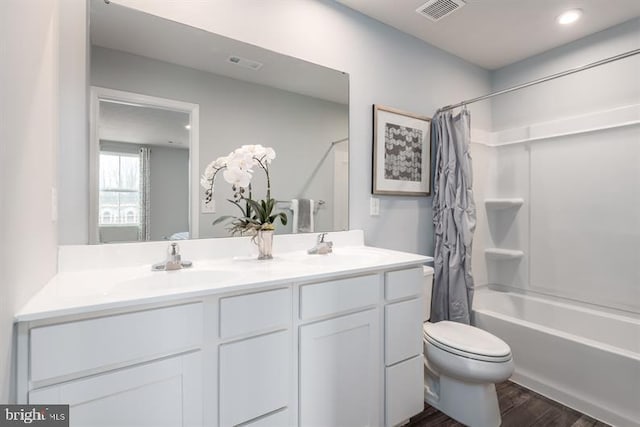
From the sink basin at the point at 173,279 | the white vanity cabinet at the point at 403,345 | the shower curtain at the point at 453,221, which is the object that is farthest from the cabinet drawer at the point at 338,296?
the shower curtain at the point at 453,221

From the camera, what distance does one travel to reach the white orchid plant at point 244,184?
1.47 metres

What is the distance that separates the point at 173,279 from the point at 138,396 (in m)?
0.45

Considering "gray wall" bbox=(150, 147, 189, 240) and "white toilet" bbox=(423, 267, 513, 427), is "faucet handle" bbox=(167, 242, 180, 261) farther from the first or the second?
"white toilet" bbox=(423, 267, 513, 427)

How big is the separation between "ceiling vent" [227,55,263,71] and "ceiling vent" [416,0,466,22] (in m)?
1.16

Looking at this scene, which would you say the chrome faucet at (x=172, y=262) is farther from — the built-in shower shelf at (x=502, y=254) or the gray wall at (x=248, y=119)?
the built-in shower shelf at (x=502, y=254)

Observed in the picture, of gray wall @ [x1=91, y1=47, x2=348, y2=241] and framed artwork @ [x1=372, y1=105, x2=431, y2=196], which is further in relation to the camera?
framed artwork @ [x1=372, y1=105, x2=431, y2=196]

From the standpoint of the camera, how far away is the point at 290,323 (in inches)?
45.2

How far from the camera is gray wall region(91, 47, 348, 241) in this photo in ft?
4.45

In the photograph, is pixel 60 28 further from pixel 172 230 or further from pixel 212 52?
pixel 172 230

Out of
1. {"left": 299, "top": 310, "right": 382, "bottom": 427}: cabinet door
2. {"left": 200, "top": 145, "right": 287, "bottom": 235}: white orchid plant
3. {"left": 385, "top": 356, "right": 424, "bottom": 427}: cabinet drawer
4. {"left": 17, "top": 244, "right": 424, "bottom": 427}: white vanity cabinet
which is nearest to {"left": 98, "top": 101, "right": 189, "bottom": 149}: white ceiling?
{"left": 200, "top": 145, "right": 287, "bottom": 235}: white orchid plant

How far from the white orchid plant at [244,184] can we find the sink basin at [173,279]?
30cm

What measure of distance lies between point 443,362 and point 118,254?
1.70 meters

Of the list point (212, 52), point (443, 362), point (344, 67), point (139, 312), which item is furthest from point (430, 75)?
point (139, 312)

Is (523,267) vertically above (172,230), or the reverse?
(172,230)
